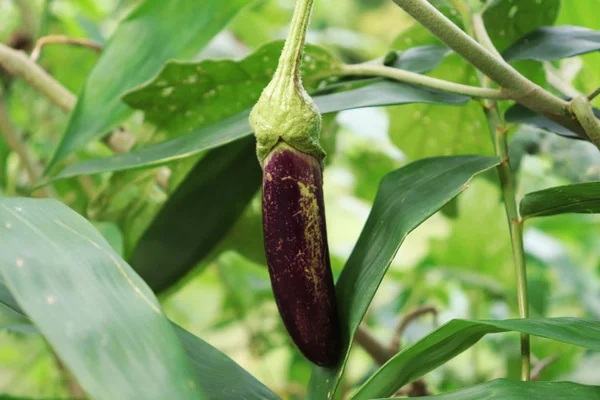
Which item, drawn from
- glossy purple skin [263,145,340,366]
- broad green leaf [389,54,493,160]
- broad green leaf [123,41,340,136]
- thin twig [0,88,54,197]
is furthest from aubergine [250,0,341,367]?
thin twig [0,88,54,197]

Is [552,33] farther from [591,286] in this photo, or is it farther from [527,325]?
[591,286]

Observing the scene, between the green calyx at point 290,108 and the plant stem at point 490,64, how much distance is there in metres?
0.04

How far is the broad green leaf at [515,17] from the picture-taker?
40 centimetres

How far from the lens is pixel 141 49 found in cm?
44

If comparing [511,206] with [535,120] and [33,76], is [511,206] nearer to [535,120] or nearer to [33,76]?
[535,120]

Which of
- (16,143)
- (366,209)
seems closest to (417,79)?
(16,143)

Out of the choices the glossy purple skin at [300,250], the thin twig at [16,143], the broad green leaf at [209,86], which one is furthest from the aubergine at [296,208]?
the thin twig at [16,143]

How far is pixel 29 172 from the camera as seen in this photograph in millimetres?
643

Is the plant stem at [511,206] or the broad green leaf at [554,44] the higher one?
the broad green leaf at [554,44]

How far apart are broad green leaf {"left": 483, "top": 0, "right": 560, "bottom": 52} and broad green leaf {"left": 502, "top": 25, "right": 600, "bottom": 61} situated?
39 millimetres

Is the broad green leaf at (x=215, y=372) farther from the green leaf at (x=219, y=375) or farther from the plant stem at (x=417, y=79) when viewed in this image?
the plant stem at (x=417, y=79)

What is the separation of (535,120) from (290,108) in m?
0.14

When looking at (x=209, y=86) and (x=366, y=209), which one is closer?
(x=209, y=86)

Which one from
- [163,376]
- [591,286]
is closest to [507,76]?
[163,376]
